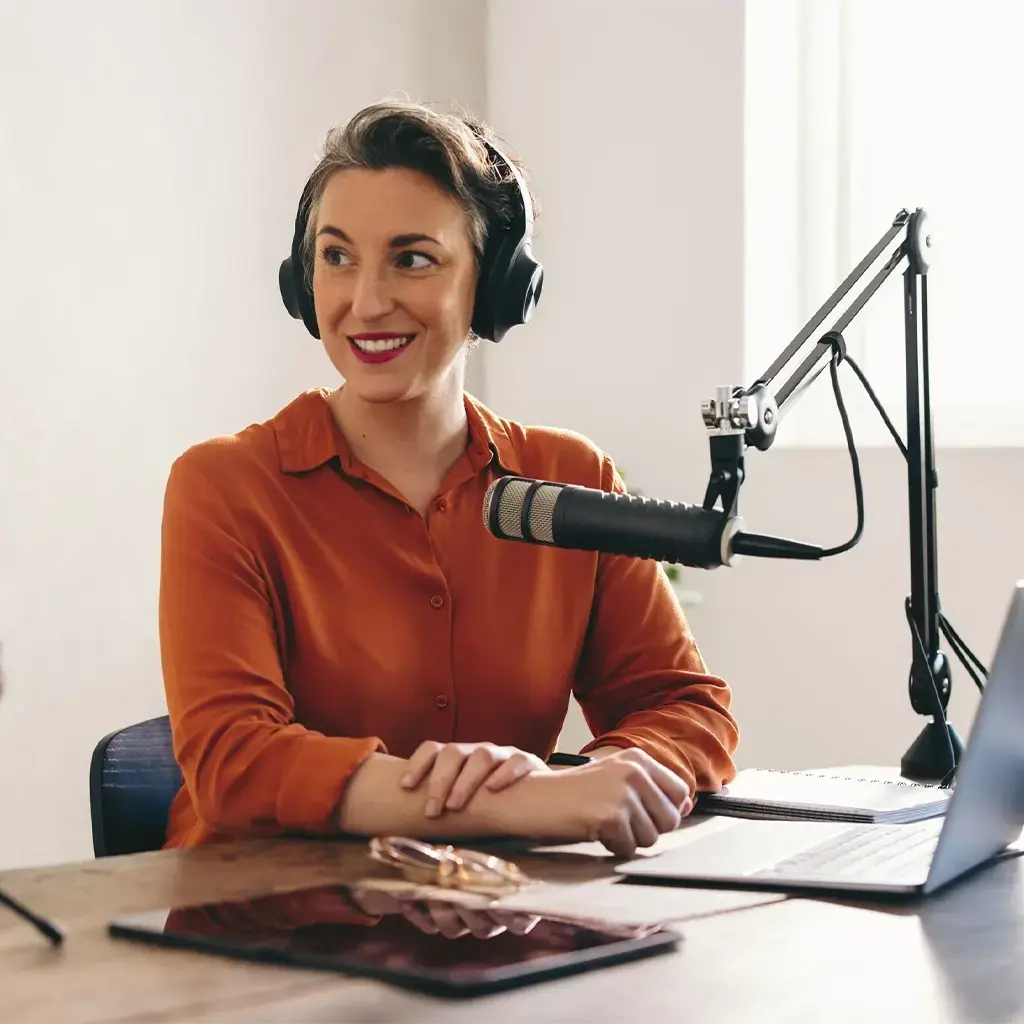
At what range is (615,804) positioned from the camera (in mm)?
1175

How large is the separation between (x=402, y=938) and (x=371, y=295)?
87 cm

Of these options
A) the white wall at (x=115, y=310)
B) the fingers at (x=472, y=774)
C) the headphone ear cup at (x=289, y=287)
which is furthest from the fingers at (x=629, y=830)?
the white wall at (x=115, y=310)

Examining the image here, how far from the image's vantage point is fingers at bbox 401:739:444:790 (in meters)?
1.21

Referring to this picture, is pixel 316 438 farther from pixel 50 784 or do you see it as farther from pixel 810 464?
pixel 810 464

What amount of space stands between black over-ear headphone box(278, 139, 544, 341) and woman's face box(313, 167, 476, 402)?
37 mm

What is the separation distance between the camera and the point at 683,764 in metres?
1.43

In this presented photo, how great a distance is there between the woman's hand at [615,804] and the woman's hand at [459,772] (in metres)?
0.04

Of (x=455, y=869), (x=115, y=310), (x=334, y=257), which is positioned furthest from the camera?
(x=115, y=310)

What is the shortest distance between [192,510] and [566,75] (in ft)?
6.93

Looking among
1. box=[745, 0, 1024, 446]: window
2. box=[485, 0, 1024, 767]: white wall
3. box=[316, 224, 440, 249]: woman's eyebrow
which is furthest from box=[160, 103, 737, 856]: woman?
box=[745, 0, 1024, 446]: window

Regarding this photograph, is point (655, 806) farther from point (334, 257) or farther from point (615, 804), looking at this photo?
point (334, 257)

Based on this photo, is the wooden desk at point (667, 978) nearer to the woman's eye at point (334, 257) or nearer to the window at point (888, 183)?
the woman's eye at point (334, 257)

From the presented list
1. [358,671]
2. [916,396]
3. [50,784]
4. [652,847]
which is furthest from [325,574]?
[50,784]

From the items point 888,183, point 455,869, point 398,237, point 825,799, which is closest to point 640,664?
point 825,799
